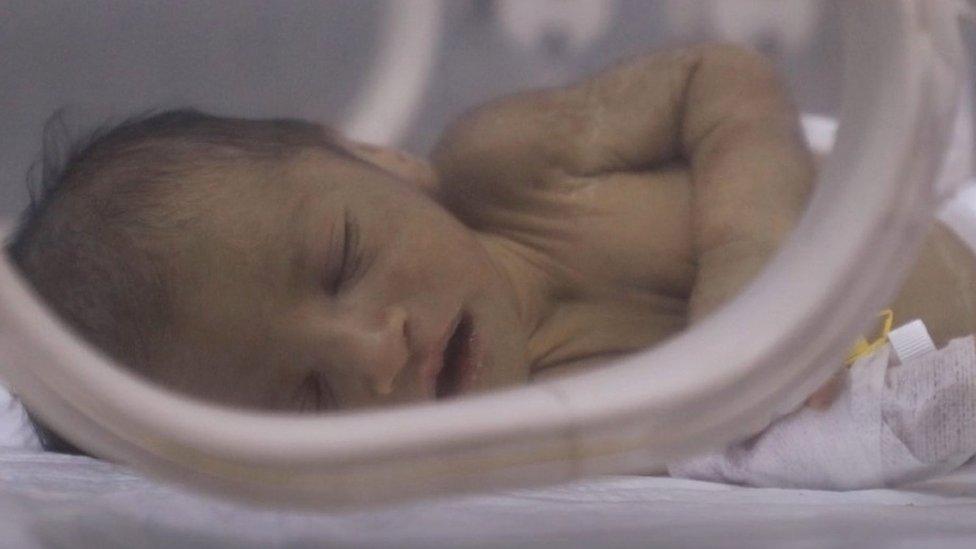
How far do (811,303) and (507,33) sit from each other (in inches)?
13.5

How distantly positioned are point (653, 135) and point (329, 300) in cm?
20

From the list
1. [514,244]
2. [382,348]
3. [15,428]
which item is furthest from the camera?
[15,428]

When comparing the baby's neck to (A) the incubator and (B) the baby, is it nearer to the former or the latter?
(B) the baby

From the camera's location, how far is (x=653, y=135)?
529 millimetres

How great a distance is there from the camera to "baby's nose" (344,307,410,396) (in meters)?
0.40

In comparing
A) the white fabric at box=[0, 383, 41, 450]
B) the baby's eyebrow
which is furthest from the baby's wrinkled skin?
the white fabric at box=[0, 383, 41, 450]

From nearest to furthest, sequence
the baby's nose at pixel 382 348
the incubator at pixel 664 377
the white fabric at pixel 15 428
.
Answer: the incubator at pixel 664 377, the baby's nose at pixel 382 348, the white fabric at pixel 15 428

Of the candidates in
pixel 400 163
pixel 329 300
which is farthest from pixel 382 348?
pixel 400 163

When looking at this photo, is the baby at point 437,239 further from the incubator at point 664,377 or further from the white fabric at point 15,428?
the white fabric at point 15,428

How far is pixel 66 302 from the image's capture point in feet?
1.31

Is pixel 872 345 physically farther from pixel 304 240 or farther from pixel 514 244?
pixel 304 240

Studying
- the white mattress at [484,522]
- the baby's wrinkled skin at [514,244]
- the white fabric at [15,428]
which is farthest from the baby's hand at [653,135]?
the white fabric at [15,428]

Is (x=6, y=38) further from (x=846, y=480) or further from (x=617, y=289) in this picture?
(x=846, y=480)

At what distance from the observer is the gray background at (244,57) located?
19.9 inches
